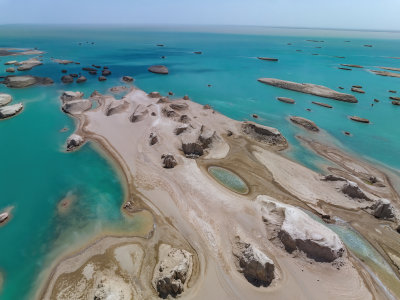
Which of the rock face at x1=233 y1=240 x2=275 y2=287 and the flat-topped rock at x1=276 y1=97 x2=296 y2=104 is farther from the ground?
the flat-topped rock at x1=276 y1=97 x2=296 y2=104

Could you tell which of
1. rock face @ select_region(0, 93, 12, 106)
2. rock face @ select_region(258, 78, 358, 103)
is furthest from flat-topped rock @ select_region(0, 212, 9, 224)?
rock face @ select_region(258, 78, 358, 103)

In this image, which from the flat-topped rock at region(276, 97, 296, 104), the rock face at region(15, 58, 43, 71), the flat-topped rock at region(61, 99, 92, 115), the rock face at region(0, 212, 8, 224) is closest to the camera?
the rock face at region(0, 212, 8, 224)

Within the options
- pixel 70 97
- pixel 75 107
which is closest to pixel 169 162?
pixel 75 107

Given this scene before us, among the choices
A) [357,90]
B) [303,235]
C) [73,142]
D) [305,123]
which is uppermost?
[357,90]

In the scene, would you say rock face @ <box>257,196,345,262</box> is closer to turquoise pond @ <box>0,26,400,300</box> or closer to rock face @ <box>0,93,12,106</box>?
turquoise pond @ <box>0,26,400,300</box>

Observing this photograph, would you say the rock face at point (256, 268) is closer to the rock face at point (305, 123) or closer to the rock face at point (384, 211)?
the rock face at point (384, 211)

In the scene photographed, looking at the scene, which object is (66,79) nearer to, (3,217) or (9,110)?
(9,110)

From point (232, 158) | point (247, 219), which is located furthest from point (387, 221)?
point (232, 158)

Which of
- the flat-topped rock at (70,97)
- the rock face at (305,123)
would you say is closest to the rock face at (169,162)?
the rock face at (305,123)
